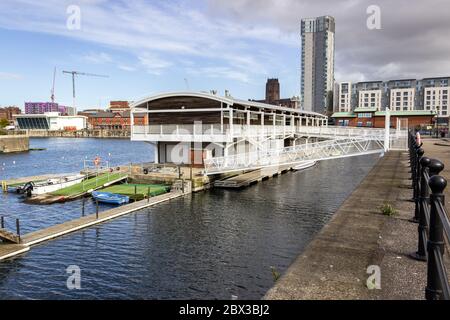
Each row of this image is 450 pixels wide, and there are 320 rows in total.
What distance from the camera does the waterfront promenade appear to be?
6.11 metres

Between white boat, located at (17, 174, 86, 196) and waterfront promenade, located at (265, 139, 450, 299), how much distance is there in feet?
102

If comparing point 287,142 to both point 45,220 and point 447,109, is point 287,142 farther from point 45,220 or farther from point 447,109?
point 447,109

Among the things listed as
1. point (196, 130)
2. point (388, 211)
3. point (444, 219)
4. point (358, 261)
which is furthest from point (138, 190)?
point (444, 219)

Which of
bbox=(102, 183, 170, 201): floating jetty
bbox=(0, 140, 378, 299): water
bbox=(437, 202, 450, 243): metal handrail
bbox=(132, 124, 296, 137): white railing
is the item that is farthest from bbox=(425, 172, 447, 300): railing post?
bbox=(132, 124, 296, 137): white railing

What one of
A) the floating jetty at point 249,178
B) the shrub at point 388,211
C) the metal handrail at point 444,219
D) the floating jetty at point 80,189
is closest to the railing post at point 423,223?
the metal handrail at point 444,219

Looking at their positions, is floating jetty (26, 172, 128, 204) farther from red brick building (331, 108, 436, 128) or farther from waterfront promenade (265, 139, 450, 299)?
red brick building (331, 108, 436, 128)

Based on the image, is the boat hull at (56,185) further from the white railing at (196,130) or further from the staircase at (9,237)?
the staircase at (9,237)

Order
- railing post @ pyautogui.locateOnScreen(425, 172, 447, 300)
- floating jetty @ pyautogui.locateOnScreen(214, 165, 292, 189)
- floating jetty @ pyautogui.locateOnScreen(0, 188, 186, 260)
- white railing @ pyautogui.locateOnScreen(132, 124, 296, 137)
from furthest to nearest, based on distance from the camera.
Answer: white railing @ pyautogui.locateOnScreen(132, 124, 296, 137), floating jetty @ pyautogui.locateOnScreen(214, 165, 292, 189), floating jetty @ pyautogui.locateOnScreen(0, 188, 186, 260), railing post @ pyautogui.locateOnScreen(425, 172, 447, 300)

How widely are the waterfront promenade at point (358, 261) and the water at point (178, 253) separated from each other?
556cm

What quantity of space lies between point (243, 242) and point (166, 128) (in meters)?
23.0

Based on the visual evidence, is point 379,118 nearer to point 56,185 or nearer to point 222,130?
point 222,130

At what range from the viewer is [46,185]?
3531 centimetres

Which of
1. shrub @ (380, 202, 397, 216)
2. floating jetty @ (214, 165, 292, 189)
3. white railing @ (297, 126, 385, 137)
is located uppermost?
white railing @ (297, 126, 385, 137)

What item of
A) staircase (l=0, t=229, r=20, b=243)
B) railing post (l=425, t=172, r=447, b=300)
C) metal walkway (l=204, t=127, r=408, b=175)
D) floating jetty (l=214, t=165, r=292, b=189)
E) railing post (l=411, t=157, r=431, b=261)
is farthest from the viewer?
floating jetty (l=214, t=165, r=292, b=189)
